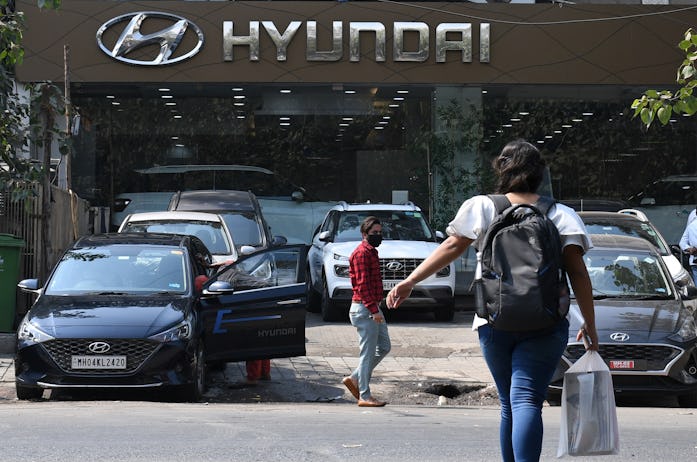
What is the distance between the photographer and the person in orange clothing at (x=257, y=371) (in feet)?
39.8

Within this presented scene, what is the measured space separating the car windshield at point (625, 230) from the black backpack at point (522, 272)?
10.7 meters

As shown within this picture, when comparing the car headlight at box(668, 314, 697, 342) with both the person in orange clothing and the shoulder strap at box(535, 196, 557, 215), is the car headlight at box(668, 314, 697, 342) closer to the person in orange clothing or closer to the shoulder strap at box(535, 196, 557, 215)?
the person in orange clothing

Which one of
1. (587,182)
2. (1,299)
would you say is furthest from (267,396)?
(587,182)

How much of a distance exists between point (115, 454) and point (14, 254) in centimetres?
769

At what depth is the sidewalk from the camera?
12.1 metres

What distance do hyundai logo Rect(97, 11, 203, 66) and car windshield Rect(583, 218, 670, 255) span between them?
9.49m

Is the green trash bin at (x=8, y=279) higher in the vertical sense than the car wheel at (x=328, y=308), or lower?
higher

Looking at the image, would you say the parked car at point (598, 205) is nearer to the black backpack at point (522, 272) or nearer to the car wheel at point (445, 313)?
the car wheel at point (445, 313)

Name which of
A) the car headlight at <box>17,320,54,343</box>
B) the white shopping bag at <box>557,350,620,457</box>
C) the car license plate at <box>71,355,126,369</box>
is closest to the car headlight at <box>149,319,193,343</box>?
the car license plate at <box>71,355,126,369</box>

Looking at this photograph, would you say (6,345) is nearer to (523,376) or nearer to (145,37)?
(523,376)

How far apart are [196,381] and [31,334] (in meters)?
1.57

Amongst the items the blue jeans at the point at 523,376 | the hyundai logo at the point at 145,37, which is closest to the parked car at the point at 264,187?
the hyundai logo at the point at 145,37

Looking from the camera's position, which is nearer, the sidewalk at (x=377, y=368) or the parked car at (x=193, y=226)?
the sidewalk at (x=377, y=368)

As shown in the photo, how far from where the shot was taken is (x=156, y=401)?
10.8 m
